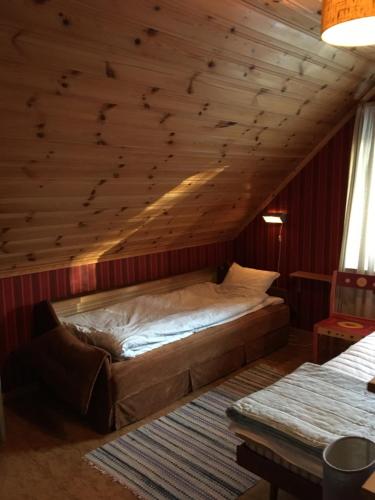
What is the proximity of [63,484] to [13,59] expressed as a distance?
2072mm

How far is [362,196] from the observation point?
3.90 meters

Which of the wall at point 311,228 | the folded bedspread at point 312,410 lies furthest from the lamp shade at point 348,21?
the wall at point 311,228

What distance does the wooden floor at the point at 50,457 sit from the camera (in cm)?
229

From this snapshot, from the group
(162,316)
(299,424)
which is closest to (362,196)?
(162,316)

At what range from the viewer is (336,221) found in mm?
4246

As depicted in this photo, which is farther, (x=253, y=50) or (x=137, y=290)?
(x=137, y=290)

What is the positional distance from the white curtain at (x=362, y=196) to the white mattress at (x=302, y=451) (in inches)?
53.9

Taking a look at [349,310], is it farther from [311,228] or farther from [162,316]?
[162,316]

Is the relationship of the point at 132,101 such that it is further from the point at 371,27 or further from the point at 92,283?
the point at 92,283

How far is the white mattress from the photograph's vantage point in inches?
70.2

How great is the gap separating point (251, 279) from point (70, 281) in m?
1.75

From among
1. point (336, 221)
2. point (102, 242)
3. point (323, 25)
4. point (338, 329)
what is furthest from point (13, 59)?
point (336, 221)

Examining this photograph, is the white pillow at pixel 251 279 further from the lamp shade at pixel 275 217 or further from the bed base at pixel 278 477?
the bed base at pixel 278 477

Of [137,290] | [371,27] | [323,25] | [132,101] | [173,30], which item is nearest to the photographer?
[323,25]
